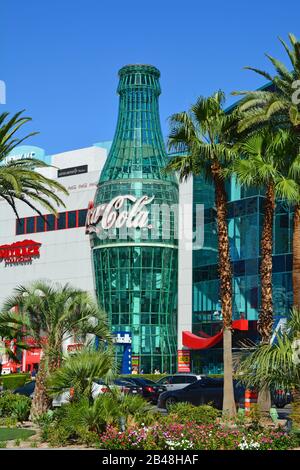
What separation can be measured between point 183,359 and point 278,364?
4530 centimetres

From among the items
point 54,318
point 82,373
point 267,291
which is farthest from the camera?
point 267,291

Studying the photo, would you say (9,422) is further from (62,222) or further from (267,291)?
(62,222)

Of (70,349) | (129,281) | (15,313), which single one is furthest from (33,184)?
(129,281)

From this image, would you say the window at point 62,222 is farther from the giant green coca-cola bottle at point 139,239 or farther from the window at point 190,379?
the window at point 190,379

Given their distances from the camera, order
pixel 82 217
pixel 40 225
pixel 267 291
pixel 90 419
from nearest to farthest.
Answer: pixel 90 419 → pixel 267 291 → pixel 82 217 → pixel 40 225

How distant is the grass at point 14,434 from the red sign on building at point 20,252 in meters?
53.5

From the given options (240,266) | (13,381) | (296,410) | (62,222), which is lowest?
(13,381)

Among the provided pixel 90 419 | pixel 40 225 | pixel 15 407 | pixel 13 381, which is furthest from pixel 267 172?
pixel 40 225

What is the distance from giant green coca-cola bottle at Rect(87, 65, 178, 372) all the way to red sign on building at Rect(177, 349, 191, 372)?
617 mm

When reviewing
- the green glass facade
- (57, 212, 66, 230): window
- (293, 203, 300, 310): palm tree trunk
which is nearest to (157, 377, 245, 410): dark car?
(293, 203, 300, 310): palm tree trunk

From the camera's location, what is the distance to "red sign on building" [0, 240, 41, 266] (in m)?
74.2

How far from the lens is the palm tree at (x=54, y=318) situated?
2416 centimetres

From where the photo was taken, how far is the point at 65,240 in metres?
71.1

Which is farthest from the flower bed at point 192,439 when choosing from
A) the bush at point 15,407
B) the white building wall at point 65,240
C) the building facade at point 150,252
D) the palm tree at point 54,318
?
the white building wall at point 65,240
